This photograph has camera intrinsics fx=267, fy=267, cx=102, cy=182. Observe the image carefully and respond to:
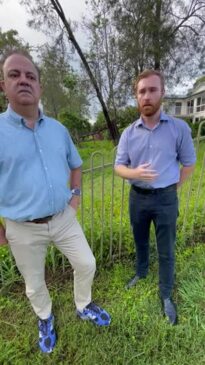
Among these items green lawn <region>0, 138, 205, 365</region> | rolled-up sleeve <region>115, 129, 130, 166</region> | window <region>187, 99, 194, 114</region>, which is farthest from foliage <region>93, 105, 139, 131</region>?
window <region>187, 99, 194, 114</region>

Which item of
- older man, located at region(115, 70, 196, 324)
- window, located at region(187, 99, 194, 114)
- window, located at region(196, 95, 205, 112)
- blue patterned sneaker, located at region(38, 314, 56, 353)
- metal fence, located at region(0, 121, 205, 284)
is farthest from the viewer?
window, located at region(187, 99, 194, 114)

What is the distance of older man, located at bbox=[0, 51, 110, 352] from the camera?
5.25ft

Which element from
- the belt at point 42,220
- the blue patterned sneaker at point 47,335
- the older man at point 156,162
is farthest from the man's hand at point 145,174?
the blue patterned sneaker at point 47,335

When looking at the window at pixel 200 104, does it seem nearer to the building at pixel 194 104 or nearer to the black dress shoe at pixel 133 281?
the building at pixel 194 104

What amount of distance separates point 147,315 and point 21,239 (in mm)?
1234

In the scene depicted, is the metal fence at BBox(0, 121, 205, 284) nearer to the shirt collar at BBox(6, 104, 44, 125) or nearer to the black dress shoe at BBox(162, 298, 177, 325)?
the black dress shoe at BBox(162, 298, 177, 325)

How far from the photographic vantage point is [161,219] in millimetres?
2021

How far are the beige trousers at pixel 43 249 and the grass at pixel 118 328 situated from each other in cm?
26

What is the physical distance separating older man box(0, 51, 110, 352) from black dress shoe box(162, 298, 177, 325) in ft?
2.41

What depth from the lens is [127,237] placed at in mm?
2969

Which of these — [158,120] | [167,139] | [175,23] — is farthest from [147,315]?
[175,23]

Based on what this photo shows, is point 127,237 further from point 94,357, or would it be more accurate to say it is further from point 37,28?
point 37,28

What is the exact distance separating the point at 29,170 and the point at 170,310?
1.61 m

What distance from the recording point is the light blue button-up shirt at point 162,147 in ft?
6.27
